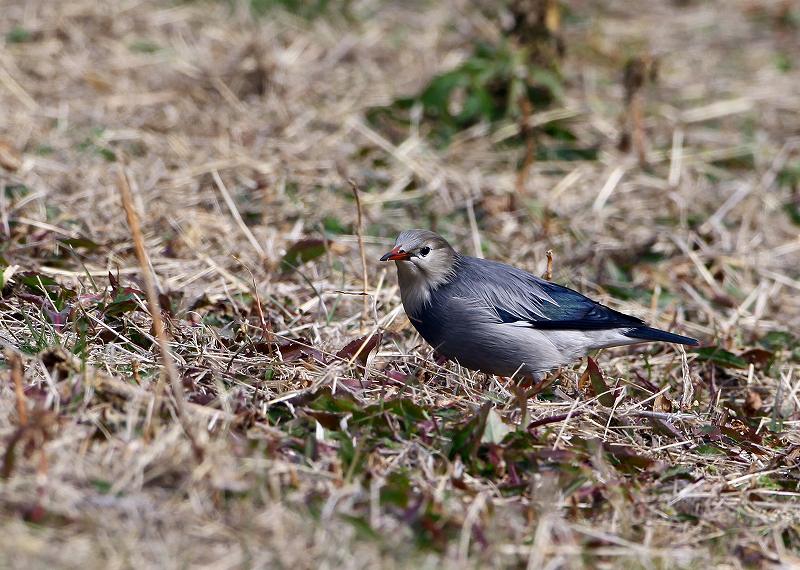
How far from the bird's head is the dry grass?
1.07 ft

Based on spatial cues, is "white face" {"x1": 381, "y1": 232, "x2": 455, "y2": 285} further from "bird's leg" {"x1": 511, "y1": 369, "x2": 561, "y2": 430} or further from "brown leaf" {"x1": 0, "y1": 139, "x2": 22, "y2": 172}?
"brown leaf" {"x1": 0, "y1": 139, "x2": 22, "y2": 172}

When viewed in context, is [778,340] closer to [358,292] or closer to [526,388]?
[526,388]

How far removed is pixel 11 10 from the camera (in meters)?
9.42

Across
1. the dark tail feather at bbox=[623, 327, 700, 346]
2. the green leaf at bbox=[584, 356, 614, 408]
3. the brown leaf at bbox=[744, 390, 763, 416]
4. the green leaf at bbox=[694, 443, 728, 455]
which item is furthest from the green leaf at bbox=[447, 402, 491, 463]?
the brown leaf at bbox=[744, 390, 763, 416]

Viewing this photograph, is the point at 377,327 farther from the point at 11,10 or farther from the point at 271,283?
the point at 11,10

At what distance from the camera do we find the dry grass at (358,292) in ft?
11.7

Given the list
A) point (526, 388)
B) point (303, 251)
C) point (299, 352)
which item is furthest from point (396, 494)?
point (303, 251)

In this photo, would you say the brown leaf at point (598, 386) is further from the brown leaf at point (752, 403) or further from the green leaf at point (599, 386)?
the brown leaf at point (752, 403)

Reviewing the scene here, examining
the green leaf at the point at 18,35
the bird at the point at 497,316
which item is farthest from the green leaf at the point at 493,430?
the green leaf at the point at 18,35

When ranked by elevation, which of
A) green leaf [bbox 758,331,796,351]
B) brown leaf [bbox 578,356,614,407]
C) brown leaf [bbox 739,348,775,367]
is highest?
brown leaf [bbox 578,356,614,407]

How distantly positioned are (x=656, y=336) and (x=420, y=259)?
4.10 feet

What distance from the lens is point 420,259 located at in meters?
5.27

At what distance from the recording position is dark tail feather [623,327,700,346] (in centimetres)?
524

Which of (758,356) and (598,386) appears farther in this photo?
(758,356)
